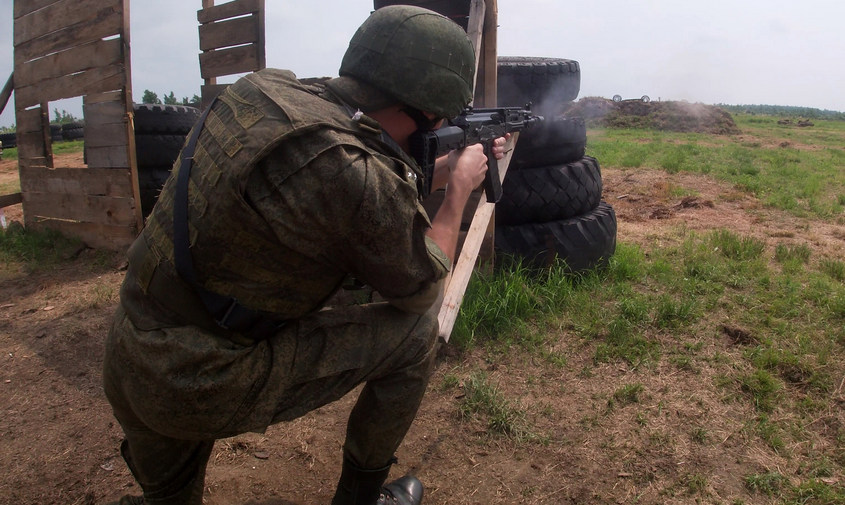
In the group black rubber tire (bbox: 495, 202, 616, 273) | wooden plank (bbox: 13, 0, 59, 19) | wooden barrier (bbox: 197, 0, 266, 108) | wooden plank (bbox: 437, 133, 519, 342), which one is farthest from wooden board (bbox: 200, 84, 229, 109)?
wooden plank (bbox: 437, 133, 519, 342)

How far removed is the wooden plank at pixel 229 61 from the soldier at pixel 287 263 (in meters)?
3.91

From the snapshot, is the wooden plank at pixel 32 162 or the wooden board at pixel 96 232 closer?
the wooden board at pixel 96 232

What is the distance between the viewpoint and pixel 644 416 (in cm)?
284

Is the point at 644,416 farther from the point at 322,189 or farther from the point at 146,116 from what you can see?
the point at 146,116

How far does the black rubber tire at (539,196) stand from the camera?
4.41 meters

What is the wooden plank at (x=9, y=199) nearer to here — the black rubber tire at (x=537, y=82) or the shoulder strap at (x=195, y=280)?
the black rubber tire at (x=537, y=82)

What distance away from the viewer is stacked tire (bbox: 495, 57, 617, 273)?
4367 millimetres

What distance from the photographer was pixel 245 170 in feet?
4.85

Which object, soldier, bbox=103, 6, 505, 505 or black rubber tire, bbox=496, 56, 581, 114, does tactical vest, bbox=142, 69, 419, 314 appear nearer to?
soldier, bbox=103, 6, 505, 505

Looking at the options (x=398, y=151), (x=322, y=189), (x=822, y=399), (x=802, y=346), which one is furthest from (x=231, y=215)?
(x=802, y=346)

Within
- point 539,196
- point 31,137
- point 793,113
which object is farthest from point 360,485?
point 793,113

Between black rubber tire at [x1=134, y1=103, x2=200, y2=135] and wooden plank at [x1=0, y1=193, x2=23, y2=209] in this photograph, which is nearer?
black rubber tire at [x1=134, y1=103, x2=200, y2=135]

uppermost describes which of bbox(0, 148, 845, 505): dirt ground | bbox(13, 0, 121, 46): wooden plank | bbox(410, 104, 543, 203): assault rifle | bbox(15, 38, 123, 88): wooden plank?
bbox(13, 0, 121, 46): wooden plank

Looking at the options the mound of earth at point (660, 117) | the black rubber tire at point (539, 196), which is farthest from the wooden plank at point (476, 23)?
the mound of earth at point (660, 117)
